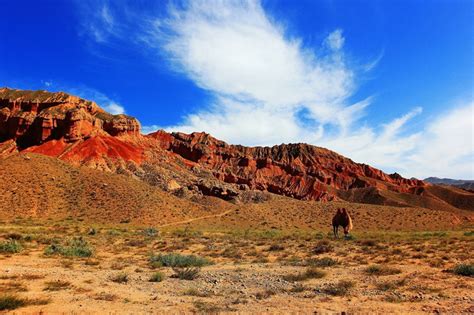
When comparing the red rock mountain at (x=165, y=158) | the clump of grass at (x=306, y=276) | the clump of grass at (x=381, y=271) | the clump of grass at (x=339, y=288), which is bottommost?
the clump of grass at (x=339, y=288)

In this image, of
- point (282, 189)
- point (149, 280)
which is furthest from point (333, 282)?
point (282, 189)

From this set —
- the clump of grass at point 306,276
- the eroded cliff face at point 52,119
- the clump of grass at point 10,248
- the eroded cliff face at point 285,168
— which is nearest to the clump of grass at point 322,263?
the clump of grass at point 306,276


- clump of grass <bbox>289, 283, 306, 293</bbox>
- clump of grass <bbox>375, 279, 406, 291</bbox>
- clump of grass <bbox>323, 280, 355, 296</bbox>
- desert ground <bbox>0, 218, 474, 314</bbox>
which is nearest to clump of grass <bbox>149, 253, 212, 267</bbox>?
desert ground <bbox>0, 218, 474, 314</bbox>

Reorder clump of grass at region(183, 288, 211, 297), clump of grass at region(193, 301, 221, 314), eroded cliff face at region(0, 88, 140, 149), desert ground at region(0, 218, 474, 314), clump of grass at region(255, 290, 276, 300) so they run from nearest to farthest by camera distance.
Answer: clump of grass at region(193, 301, 221, 314), desert ground at region(0, 218, 474, 314), clump of grass at region(255, 290, 276, 300), clump of grass at region(183, 288, 211, 297), eroded cliff face at region(0, 88, 140, 149)

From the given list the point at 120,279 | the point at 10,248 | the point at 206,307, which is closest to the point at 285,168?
the point at 10,248

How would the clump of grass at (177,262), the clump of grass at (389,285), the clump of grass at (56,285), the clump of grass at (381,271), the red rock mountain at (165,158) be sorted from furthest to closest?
1. the red rock mountain at (165,158)
2. the clump of grass at (177,262)
3. the clump of grass at (381,271)
4. the clump of grass at (389,285)
5. the clump of grass at (56,285)

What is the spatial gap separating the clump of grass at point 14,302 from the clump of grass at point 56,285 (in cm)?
180

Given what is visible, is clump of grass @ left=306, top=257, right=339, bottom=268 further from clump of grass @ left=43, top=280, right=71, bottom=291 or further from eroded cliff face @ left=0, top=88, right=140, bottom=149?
eroded cliff face @ left=0, top=88, right=140, bottom=149

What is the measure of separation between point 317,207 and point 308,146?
302 feet

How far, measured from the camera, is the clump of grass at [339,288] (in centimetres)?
1159

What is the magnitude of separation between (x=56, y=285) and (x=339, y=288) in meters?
8.77

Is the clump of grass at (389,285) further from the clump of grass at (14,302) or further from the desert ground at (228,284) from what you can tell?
the clump of grass at (14,302)

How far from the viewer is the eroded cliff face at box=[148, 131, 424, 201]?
412 ft

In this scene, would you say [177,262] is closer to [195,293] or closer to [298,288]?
[195,293]
